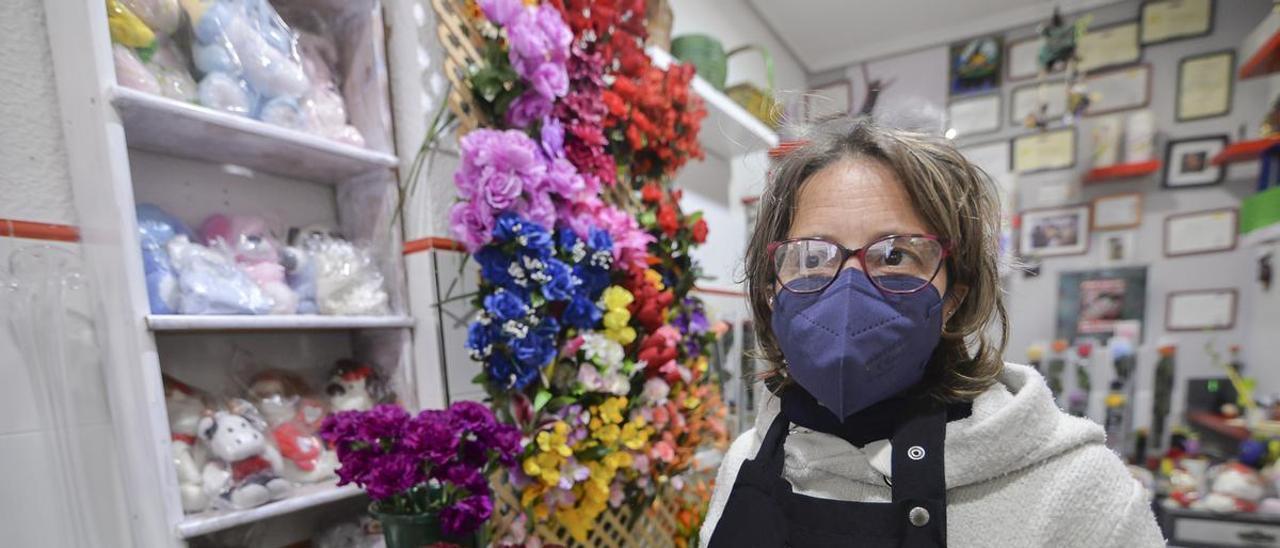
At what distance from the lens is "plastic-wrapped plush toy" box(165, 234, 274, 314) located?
2.79 ft

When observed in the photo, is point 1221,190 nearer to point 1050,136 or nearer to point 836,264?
point 1050,136

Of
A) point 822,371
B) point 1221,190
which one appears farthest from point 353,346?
point 1221,190

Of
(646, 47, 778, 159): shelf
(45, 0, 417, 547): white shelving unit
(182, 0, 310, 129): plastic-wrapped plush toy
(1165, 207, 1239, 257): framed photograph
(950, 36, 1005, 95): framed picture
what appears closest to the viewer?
(45, 0, 417, 547): white shelving unit

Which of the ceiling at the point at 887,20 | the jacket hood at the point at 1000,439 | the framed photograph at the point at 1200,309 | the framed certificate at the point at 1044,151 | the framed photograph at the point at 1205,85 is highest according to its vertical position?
the ceiling at the point at 887,20

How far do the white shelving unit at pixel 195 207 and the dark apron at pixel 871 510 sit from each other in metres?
0.84

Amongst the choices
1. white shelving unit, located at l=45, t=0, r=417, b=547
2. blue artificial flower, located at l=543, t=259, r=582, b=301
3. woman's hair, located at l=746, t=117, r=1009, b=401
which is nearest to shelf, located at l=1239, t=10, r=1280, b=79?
woman's hair, located at l=746, t=117, r=1009, b=401

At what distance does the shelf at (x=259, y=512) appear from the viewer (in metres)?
0.81

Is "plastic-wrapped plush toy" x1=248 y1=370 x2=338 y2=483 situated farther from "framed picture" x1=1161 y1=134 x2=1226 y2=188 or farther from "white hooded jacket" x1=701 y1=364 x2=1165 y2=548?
"framed picture" x1=1161 y1=134 x2=1226 y2=188

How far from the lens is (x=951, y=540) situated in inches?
21.5

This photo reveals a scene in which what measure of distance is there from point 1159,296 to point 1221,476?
3.15 feet

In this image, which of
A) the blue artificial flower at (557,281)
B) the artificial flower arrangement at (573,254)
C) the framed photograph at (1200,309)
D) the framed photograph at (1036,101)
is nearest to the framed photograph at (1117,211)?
Answer: the framed photograph at (1200,309)

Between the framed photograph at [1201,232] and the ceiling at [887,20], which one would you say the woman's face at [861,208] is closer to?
the ceiling at [887,20]

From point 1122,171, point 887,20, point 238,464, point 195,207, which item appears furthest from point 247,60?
point 1122,171

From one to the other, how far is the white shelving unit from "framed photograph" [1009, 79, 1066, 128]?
3127 mm
